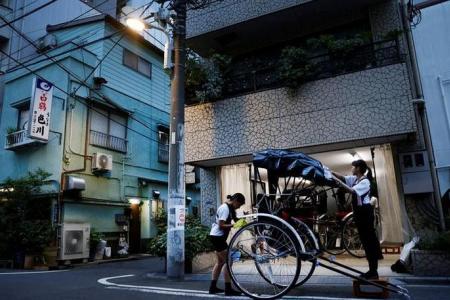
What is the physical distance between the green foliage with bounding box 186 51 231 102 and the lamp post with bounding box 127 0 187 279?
Answer: 172 cm

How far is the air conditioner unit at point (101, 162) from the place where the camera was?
16438 millimetres

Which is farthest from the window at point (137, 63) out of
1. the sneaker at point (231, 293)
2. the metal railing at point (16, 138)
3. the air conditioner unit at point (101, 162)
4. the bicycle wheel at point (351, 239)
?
the sneaker at point (231, 293)

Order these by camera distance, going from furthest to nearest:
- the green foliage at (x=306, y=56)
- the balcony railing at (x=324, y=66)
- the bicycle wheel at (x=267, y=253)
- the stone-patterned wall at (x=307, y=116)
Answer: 1. the green foliage at (x=306, y=56)
2. the balcony railing at (x=324, y=66)
3. the stone-patterned wall at (x=307, y=116)
4. the bicycle wheel at (x=267, y=253)

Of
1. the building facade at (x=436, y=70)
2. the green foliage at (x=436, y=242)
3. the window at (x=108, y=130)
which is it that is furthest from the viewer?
the window at (x=108, y=130)

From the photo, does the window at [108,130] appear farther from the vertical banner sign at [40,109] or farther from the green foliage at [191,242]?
the green foliage at [191,242]

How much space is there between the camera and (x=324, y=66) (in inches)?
414

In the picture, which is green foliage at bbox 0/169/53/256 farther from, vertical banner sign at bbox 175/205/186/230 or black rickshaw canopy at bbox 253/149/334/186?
black rickshaw canopy at bbox 253/149/334/186

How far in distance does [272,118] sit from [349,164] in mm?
3885

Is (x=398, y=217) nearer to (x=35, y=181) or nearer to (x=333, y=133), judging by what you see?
(x=333, y=133)

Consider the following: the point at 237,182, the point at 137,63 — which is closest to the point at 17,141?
the point at 137,63

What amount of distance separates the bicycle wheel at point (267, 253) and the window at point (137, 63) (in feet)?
54.3

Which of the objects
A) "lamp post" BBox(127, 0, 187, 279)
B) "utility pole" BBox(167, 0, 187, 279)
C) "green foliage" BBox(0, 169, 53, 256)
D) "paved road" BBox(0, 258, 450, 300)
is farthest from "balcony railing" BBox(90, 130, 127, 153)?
"paved road" BBox(0, 258, 450, 300)

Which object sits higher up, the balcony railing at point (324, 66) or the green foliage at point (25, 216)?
the balcony railing at point (324, 66)

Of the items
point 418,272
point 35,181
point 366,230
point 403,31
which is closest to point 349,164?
point 403,31
